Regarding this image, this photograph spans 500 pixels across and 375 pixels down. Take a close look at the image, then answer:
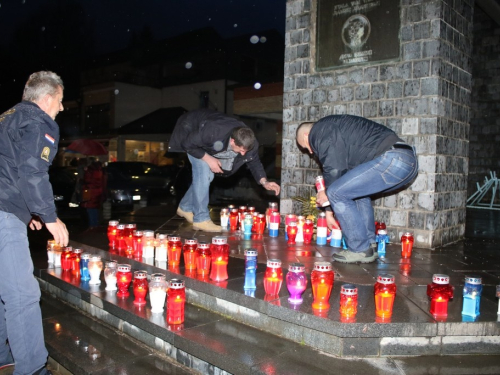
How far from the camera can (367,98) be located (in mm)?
6113

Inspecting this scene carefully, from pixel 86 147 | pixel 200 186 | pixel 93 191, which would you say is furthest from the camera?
pixel 86 147

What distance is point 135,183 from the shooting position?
14758 millimetres

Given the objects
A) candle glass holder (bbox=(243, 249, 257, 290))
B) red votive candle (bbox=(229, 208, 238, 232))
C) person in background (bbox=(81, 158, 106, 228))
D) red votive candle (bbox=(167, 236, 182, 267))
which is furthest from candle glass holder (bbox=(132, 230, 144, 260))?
person in background (bbox=(81, 158, 106, 228))

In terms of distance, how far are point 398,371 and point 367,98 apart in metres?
4.22

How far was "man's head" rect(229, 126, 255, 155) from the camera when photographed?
5430mm

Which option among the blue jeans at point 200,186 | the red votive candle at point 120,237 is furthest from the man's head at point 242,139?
the red votive candle at point 120,237

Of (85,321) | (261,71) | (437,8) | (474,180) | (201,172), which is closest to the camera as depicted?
(85,321)

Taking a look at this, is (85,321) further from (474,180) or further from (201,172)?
(474,180)

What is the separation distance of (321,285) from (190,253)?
4.80ft

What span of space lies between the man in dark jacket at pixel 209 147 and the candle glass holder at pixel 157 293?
235cm

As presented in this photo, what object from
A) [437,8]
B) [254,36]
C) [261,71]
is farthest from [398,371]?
[254,36]

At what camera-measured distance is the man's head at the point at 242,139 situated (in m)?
5.43

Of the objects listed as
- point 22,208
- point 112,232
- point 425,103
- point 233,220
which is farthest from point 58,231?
point 425,103

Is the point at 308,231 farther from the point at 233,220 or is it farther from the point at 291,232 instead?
the point at 233,220
